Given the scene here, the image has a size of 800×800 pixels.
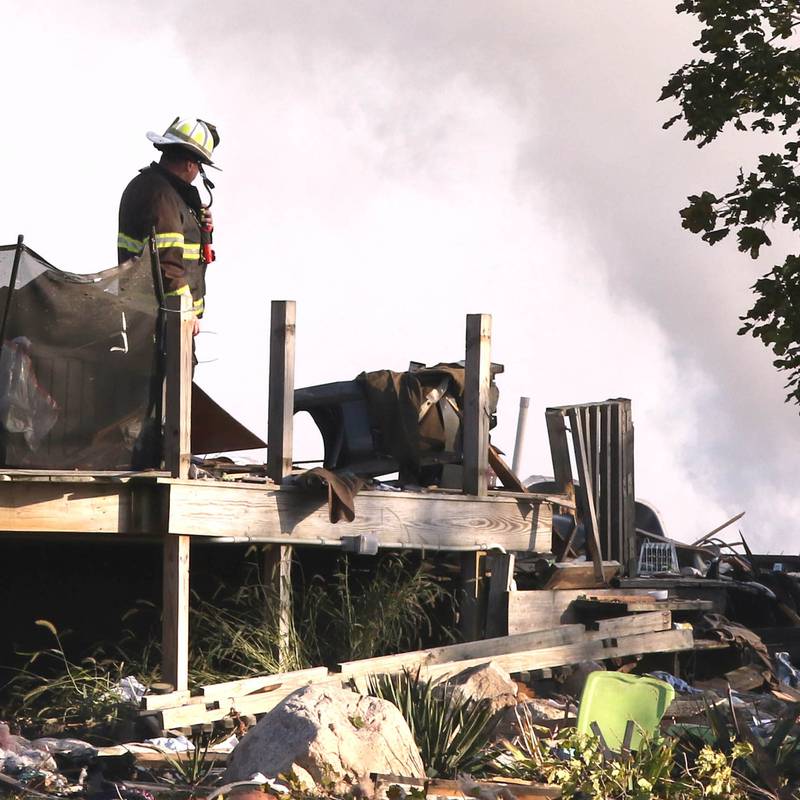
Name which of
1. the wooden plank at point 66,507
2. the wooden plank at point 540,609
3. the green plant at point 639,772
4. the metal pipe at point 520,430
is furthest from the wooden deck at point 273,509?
the metal pipe at point 520,430

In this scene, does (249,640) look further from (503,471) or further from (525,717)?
(503,471)

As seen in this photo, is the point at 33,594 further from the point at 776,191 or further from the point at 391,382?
the point at 776,191

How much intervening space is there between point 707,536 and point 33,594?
33.8 ft

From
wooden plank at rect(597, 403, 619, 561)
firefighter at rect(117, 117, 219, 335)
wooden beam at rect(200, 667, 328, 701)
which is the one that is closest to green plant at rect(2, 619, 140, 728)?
wooden beam at rect(200, 667, 328, 701)

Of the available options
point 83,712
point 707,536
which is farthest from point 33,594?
point 707,536

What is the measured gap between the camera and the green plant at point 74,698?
1036 cm

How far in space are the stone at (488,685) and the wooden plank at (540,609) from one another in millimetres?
1565

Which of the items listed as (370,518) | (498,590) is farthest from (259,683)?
(498,590)

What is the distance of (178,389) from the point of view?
34.0 feet

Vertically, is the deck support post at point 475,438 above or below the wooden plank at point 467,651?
above

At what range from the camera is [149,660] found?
1188 centimetres

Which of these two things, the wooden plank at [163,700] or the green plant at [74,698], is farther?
the green plant at [74,698]

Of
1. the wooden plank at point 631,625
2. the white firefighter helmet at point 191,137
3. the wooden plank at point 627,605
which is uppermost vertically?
the white firefighter helmet at point 191,137

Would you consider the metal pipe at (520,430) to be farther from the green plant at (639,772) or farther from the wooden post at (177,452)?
the green plant at (639,772)
